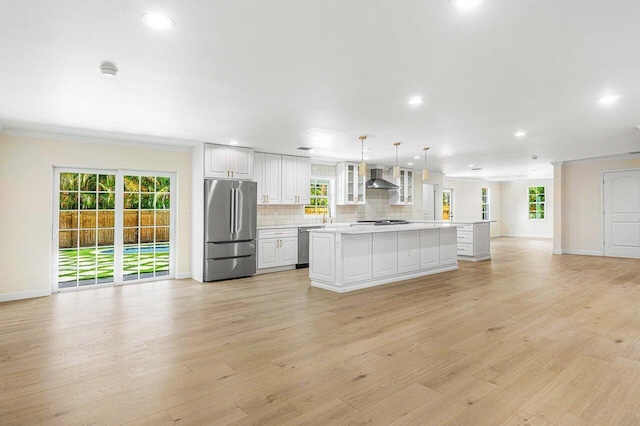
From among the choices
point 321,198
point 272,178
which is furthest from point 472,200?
point 272,178

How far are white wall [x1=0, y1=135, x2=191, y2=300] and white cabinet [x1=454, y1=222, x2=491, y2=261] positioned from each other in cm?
774

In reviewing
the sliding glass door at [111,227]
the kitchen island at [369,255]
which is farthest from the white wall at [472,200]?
the sliding glass door at [111,227]

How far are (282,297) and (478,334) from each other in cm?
263

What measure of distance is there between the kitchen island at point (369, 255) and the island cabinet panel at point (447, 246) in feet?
0.56

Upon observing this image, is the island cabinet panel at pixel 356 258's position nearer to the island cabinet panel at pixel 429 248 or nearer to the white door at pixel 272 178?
the island cabinet panel at pixel 429 248

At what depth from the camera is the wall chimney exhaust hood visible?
874cm

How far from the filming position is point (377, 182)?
8.90 m

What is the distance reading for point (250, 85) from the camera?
353cm

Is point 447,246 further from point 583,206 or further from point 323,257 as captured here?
point 583,206

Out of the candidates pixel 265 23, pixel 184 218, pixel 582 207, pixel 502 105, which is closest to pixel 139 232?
pixel 184 218

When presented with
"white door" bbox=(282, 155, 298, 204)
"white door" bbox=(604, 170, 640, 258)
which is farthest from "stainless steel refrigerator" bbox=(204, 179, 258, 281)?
"white door" bbox=(604, 170, 640, 258)

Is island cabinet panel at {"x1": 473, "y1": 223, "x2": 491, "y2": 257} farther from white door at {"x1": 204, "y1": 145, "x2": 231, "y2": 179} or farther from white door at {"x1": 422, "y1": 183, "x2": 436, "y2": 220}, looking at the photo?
white door at {"x1": 204, "y1": 145, "x2": 231, "y2": 179}

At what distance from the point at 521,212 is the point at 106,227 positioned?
15065 mm

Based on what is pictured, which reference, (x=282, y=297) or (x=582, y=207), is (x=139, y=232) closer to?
(x=282, y=297)
